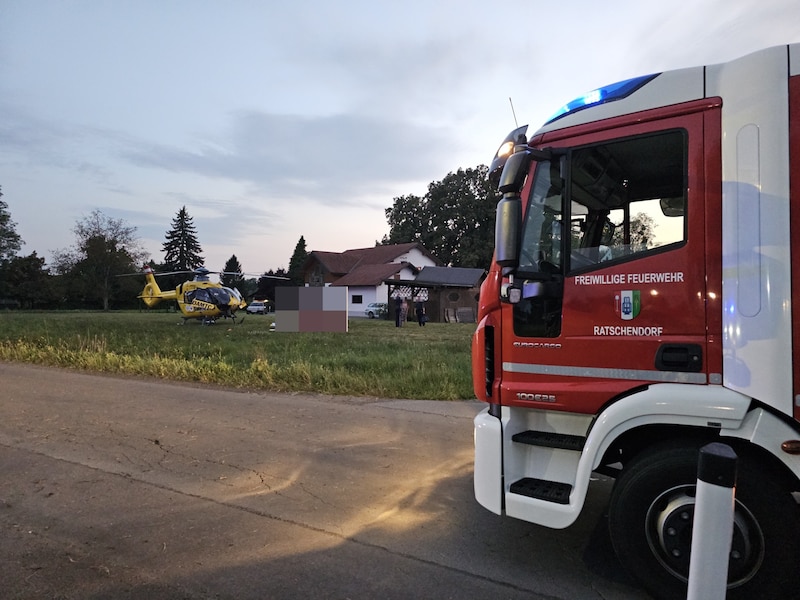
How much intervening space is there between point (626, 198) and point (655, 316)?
809 millimetres

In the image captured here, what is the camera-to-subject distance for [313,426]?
24.1 ft

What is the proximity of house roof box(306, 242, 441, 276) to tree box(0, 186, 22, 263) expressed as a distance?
39.0 metres

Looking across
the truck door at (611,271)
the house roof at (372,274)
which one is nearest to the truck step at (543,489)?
the truck door at (611,271)

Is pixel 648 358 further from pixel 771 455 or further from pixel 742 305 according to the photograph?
pixel 771 455

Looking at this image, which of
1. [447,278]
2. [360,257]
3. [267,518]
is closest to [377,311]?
[447,278]

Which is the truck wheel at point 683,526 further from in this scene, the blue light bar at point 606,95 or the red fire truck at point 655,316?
the blue light bar at point 606,95

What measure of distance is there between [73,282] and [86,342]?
204ft

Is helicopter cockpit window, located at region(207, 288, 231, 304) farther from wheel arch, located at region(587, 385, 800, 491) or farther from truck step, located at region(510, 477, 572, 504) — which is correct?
wheel arch, located at region(587, 385, 800, 491)

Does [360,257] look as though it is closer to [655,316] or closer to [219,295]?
[219,295]

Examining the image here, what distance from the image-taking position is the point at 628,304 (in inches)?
128

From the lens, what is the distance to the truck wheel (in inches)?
111

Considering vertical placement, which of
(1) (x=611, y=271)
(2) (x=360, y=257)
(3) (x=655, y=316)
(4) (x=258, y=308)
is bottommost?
(3) (x=655, y=316)

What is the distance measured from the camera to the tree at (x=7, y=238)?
68.4 m

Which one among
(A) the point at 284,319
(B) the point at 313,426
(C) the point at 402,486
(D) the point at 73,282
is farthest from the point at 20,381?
(D) the point at 73,282
